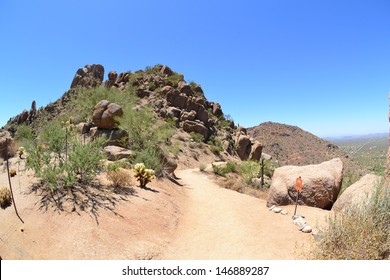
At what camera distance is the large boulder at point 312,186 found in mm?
8285

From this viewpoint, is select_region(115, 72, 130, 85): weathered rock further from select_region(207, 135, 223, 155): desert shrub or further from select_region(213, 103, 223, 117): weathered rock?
select_region(207, 135, 223, 155): desert shrub

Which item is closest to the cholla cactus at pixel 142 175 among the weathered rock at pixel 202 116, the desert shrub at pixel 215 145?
the desert shrub at pixel 215 145

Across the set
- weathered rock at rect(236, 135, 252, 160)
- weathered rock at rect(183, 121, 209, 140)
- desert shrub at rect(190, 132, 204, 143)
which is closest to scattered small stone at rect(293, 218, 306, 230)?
desert shrub at rect(190, 132, 204, 143)

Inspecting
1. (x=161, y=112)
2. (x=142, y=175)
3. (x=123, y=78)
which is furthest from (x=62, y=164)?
(x=123, y=78)

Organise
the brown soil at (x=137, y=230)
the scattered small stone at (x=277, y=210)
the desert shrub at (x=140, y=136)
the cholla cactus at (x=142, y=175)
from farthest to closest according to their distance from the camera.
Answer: the desert shrub at (x=140, y=136)
the cholla cactus at (x=142, y=175)
the scattered small stone at (x=277, y=210)
the brown soil at (x=137, y=230)

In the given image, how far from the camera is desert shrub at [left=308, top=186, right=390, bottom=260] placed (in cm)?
467

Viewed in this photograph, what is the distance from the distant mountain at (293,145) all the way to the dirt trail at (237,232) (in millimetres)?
40929

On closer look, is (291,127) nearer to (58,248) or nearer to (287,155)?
(287,155)

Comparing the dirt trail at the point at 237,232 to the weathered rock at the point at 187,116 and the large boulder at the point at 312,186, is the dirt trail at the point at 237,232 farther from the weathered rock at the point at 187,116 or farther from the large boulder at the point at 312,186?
the weathered rock at the point at 187,116

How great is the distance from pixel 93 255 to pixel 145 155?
23.9 ft

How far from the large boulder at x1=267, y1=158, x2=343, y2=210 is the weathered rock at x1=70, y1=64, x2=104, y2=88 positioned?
2027 inches

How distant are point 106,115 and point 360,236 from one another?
57.3ft

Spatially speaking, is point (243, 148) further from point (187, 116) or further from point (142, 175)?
point (142, 175)

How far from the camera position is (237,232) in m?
7.21
